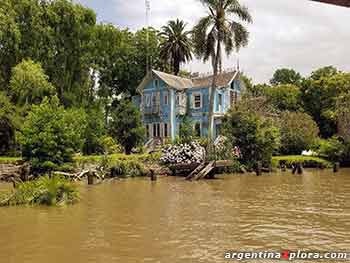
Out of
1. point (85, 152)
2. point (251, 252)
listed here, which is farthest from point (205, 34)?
point (251, 252)

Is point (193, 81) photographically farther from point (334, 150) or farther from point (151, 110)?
point (334, 150)

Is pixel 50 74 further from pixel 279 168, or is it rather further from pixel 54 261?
pixel 54 261

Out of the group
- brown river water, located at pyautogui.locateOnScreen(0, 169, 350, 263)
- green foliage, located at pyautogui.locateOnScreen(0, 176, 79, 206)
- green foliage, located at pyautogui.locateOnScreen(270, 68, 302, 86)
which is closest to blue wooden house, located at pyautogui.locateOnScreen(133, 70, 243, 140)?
brown river water, located at pyautogui.locateOnScreen(0, 169, 350, 263)

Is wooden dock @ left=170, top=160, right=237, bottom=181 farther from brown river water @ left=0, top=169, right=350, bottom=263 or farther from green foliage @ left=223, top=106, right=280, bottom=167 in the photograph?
brown river water @ left=0, top=169, right=350, bottom=263

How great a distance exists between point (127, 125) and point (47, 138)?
12.2 m

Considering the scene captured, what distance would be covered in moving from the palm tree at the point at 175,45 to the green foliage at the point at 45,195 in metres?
40.1

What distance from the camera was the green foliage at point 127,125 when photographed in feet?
126

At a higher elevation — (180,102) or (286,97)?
(286,97)

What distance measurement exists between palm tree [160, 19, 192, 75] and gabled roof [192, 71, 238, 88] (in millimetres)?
7805

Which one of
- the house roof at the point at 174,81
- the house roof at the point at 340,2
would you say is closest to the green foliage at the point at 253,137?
the house roof at the point at 174,81

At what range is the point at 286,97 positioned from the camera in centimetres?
5919

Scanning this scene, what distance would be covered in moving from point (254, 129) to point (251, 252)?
2546 centimetres

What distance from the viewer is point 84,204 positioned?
16.8 metres

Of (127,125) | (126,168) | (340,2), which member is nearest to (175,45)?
(127,125)
